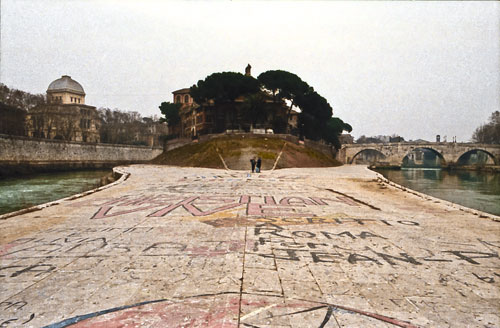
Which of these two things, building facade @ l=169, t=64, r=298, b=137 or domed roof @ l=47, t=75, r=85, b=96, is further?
domed roof @ l=47, t=75, r=85, b=96

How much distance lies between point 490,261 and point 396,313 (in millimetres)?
3214

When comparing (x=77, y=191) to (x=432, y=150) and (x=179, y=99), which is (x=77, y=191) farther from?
(x=432, y=150)

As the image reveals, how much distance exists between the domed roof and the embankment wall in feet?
118

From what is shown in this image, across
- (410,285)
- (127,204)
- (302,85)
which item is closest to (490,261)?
(410,285)

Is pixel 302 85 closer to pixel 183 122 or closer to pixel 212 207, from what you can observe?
pixel 183 122

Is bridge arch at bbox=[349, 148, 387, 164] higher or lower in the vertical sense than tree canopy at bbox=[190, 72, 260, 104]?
lower

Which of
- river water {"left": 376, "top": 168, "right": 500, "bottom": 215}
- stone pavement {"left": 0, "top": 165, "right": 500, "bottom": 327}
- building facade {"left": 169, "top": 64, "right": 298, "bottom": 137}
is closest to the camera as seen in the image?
stone pavement {"left": 0, "top": 165, "right": 500, "bottom": 327}

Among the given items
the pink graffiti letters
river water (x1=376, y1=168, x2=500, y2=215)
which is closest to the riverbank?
river water (x1=376, y1=168, x2=500, y2=215)

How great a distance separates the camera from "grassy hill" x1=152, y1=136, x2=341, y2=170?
39.2m

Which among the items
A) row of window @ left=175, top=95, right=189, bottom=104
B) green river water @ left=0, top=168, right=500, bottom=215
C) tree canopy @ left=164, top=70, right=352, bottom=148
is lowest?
green river water @ left=0, top=168, right=500, bottom=215

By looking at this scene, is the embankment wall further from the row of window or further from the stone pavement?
the stone pavement

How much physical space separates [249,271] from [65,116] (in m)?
78.2

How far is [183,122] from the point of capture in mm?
78188

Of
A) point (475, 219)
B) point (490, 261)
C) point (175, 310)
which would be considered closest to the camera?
point (175, 310)
